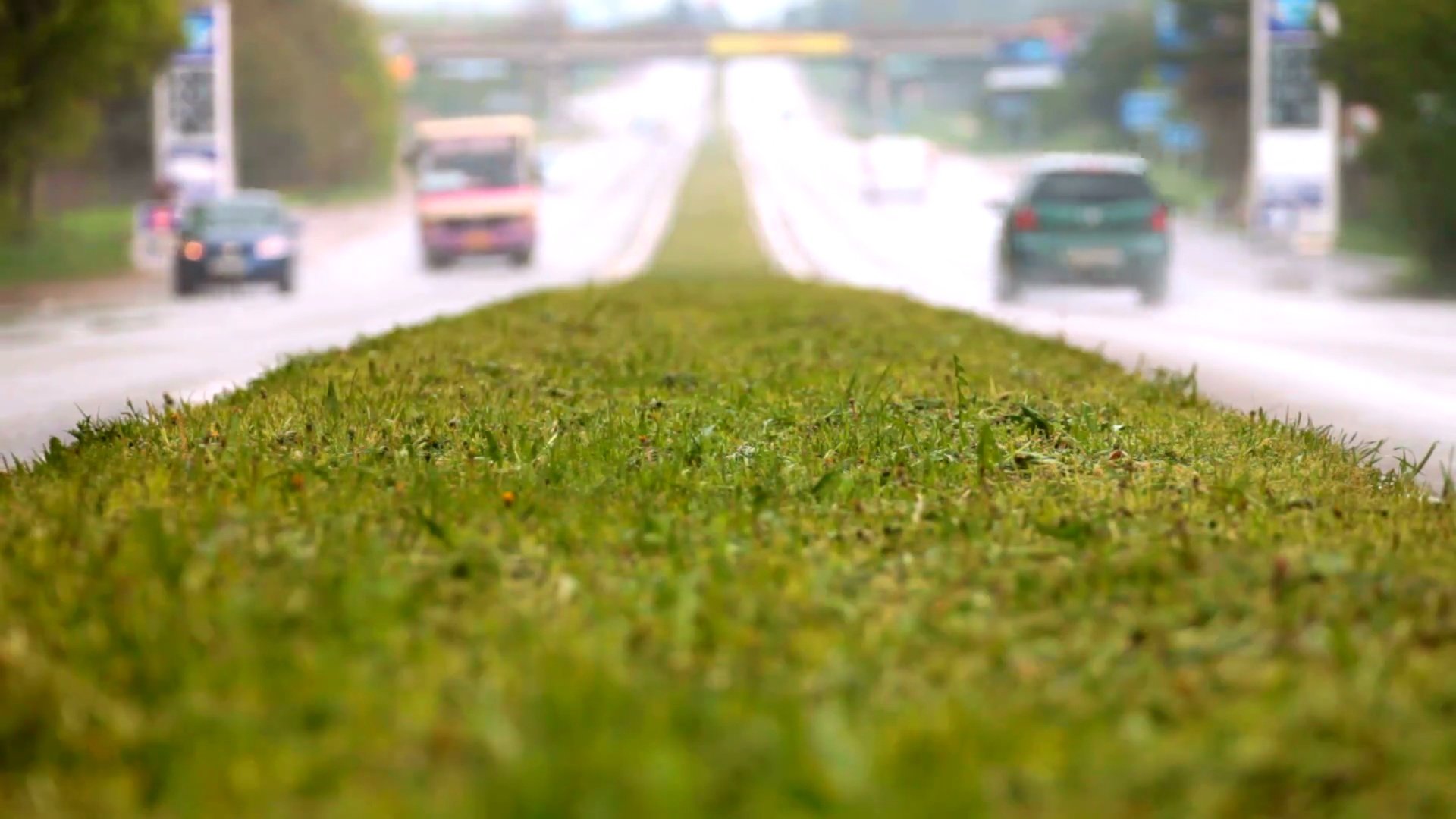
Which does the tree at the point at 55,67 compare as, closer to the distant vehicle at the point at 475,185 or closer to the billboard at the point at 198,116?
the distant vehicle at the point at 475,185

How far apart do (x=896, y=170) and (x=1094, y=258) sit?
5871cm

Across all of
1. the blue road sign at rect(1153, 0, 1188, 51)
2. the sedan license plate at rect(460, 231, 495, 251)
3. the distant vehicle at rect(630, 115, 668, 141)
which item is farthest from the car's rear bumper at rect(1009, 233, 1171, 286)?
the distant vehicle at rect(630, 115, 668, 141)

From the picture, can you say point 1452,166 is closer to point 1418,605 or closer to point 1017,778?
point 1418,605

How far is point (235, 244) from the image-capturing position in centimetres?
4109

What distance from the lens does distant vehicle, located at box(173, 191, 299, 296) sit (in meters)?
40.7

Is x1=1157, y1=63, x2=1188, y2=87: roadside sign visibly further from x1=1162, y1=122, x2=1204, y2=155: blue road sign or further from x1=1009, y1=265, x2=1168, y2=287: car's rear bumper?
x1=1009, y1=265, x2=1168, y2=287: car's rear bumper

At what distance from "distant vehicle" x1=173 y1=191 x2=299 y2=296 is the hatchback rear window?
15367 millimetres

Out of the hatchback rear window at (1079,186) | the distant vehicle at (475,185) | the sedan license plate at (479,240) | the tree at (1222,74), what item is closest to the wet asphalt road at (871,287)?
the sedan license plate at (479,240)

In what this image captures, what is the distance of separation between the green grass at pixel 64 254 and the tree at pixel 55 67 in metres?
1.51

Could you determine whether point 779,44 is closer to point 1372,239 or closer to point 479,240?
point 1372,239

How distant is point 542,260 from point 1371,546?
50.6 metres

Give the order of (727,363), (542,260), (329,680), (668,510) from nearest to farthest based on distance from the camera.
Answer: (329,680), (668,510), (727,363), (542,260)

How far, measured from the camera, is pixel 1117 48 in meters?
99.9

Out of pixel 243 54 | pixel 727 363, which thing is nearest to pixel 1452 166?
pixel 727 363
